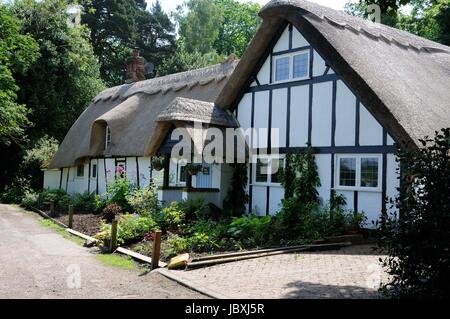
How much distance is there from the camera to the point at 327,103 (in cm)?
1396

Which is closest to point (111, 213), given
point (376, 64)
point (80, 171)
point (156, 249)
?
point (156, 249)

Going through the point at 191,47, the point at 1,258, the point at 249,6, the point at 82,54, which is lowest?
the point at 1,258

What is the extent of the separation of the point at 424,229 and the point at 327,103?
8.48 meters

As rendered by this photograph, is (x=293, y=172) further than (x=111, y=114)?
No

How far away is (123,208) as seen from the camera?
61.8 ft

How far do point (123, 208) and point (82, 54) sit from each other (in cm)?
1971

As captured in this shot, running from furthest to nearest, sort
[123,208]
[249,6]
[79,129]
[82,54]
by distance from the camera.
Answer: [249,6] → [82,54] → [79,129] → [123,208]

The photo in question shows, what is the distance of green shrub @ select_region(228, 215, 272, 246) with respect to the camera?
38.5 ft

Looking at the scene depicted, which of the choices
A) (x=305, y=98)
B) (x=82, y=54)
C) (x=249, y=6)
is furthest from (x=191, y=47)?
(x=305, y=98)

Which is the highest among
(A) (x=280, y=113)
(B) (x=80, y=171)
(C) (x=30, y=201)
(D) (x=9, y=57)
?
(D) (x=9, y=57)

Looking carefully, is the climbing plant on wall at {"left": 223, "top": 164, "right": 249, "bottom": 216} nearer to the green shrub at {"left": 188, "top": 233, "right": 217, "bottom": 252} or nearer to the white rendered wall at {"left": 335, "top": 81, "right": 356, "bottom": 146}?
the white rendered wall at {"left": 335, "top": 81, "right": 356, "bottom": 146}

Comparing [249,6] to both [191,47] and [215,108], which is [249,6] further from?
[215,108]

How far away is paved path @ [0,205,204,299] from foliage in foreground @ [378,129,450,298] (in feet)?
9.95

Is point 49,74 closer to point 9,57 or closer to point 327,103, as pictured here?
point 9,57
